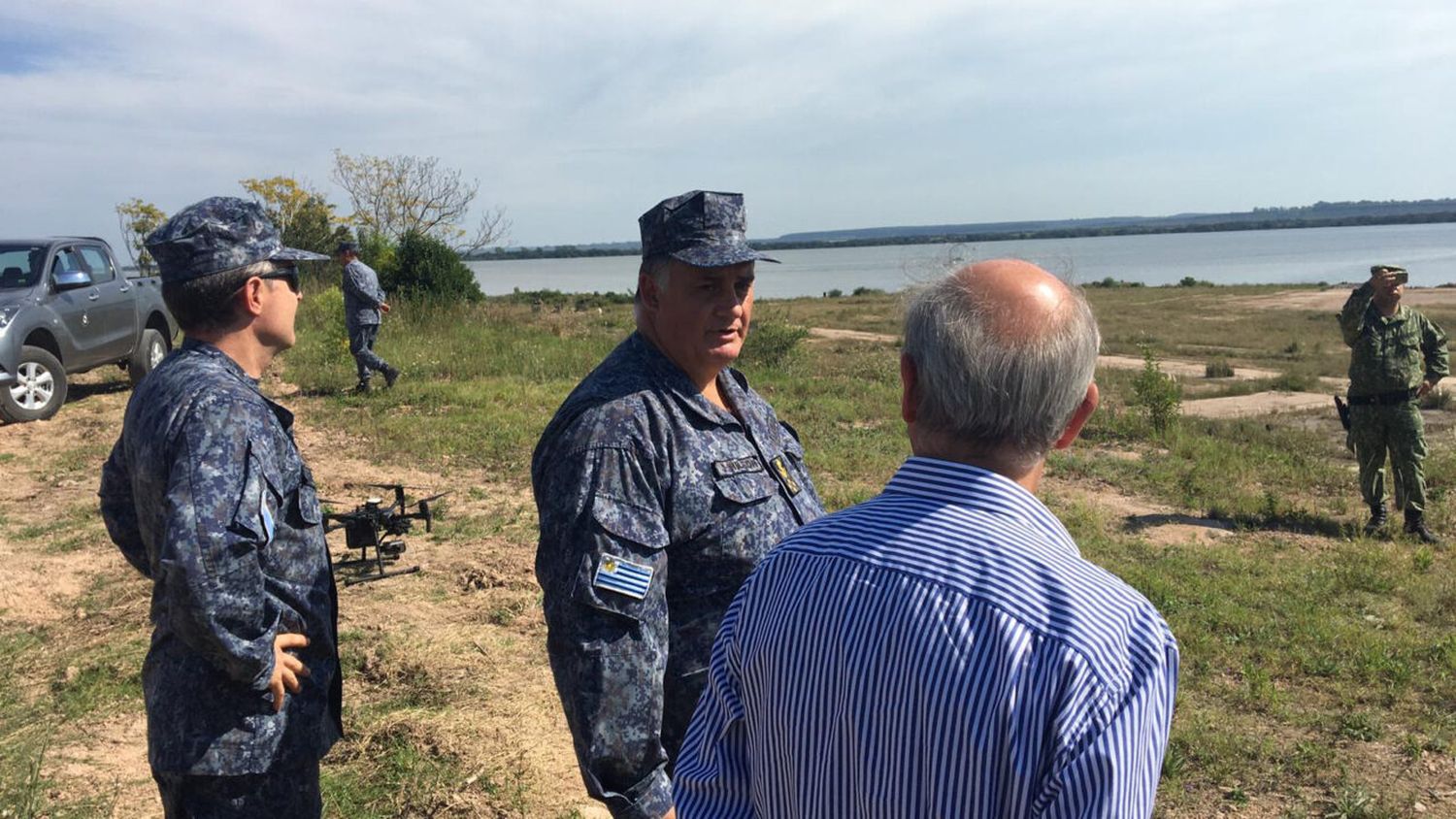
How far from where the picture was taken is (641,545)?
76.6 inches

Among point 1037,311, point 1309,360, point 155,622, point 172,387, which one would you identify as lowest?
point 1309,360

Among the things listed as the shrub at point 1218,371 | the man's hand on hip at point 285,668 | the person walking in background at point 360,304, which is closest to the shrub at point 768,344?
the person walking in background at point 360,304

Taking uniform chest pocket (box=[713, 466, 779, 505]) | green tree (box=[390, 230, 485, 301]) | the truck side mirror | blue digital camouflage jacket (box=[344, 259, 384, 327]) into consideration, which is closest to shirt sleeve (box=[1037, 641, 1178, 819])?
uniform chest pocket (box=[713, 466, 779, 505])

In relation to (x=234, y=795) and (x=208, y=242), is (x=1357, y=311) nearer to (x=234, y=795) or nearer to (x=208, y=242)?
(x=208, y=242)

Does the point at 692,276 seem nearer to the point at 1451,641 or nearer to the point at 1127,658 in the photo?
the point at 1127,658

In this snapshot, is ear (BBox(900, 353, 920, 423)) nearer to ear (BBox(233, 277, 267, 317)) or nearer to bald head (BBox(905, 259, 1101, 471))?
bald head (BBox(905, 259, 1101, 471))

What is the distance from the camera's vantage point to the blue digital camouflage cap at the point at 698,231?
7.50 feet

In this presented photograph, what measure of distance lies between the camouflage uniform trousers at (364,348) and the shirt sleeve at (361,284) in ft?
1.01

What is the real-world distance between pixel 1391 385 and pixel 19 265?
483 inches

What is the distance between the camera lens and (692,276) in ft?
7.62

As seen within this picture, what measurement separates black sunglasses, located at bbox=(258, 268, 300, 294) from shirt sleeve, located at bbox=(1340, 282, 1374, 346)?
7.71m

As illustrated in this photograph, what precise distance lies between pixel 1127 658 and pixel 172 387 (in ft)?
6.19

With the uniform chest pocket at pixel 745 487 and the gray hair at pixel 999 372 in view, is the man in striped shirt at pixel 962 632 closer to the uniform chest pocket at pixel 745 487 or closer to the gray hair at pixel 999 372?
the gray hair at pixel 999 372

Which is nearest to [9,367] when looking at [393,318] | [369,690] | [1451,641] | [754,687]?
[369,690]
